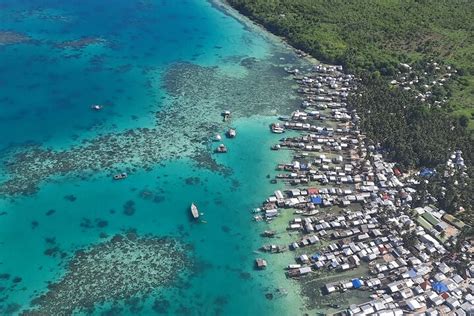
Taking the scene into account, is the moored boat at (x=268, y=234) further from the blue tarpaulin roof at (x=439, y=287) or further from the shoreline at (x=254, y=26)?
the shoreline at (x=254, y=26)

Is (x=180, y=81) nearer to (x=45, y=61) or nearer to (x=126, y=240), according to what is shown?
(x=45, y=61)

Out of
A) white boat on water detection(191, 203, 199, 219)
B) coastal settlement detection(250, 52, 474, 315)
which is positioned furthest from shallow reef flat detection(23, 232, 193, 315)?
coastal settlement detection(250, 52, 474, 315)

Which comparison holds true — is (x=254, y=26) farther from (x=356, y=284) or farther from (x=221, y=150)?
(x=356, y=284)

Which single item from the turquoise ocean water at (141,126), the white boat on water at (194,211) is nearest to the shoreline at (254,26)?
the turquoise ocean water at (141,126)

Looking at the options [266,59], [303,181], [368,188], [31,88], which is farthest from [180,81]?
[368,188]

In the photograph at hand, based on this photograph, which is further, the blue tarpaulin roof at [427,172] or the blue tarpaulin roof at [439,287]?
the blue tarpaulin roof at [427,172]

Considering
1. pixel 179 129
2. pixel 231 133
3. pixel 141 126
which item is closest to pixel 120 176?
pixel 141 126
